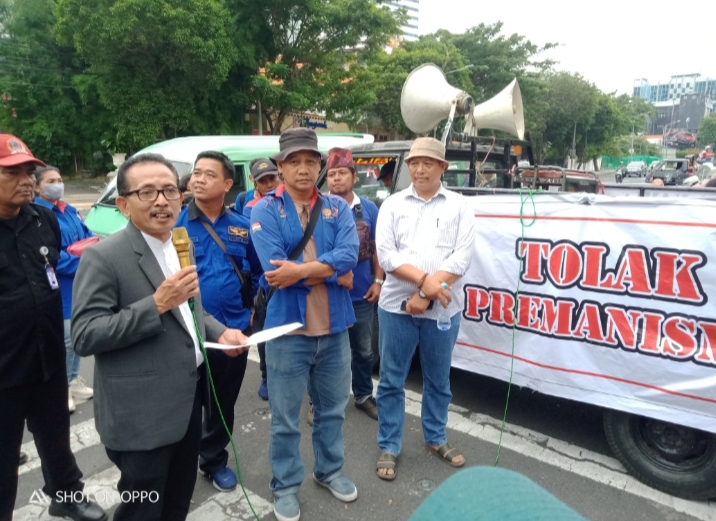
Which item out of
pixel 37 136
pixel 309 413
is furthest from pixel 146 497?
pixel 37 136

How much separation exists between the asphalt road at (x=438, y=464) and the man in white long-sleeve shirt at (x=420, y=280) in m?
0.21

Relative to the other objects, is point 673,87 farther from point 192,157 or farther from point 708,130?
point 192,157

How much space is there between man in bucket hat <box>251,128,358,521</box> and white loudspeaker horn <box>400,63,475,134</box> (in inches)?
93.8

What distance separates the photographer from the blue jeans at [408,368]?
3.02 metres

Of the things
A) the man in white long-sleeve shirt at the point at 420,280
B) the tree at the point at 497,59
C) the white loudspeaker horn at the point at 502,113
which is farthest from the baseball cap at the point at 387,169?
the tree at the point at 497,59

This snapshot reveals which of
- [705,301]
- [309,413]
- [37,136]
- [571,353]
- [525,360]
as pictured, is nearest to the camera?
[705,301]

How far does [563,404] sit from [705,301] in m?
1.68

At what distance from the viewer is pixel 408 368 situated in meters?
3.12

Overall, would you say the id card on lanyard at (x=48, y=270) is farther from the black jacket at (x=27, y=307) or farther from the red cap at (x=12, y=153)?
the red cap at (x=12, y=153)

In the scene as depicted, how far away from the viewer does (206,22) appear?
17516 mm

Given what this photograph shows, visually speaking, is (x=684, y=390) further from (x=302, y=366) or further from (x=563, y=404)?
(x=302, y=366)

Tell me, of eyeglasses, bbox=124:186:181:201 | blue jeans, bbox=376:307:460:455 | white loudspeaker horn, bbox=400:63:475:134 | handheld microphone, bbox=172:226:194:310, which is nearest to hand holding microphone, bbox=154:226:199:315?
handheld microphone, bbox=172:226:194:310

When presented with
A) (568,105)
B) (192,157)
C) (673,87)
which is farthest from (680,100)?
(192,157)

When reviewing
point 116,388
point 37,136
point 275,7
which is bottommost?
point 116,388
